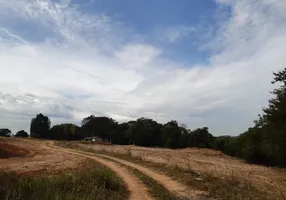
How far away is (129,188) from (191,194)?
3.44 meters

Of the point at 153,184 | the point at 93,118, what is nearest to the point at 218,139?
the point at 93,118

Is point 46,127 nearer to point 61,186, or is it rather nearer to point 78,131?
point 78,131

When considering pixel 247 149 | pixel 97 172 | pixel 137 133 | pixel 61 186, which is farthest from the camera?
pixel 137 133

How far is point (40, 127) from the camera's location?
145m

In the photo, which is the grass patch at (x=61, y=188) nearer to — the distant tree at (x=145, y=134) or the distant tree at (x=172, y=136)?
the distant tree at (x=172, y=136)

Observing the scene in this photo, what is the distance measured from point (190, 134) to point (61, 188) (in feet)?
306

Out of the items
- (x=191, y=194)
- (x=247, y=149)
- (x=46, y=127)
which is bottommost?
(x=191, y=194)

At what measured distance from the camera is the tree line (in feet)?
135

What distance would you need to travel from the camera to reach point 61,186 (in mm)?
14023

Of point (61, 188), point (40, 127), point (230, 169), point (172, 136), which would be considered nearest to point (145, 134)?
point (172, 136)

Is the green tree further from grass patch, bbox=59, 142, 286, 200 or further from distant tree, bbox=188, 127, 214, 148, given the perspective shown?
grass patch, bbox=59, 142, 286, 200

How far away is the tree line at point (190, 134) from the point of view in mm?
41156

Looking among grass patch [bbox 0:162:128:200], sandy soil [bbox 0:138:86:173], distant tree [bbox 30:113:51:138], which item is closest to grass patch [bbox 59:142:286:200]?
grass patch [bbox 0:162:128:200]

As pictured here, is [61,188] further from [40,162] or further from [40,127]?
[40,127]
